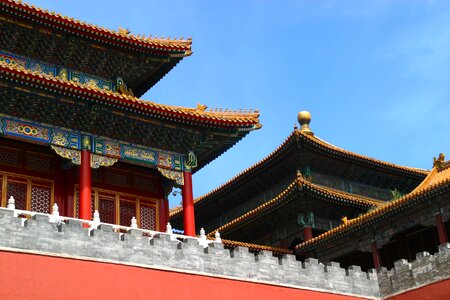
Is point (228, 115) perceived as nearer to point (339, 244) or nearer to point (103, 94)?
point (103, 94)

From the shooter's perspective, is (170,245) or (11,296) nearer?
(11,296)

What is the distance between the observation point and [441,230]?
2302 cm

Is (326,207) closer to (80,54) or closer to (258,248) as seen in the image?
(258,248)

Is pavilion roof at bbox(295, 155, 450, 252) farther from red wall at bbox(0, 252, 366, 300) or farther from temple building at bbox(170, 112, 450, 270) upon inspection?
red wall at bbox(0, 252, 366, 300)

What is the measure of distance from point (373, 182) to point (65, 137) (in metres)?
15.3

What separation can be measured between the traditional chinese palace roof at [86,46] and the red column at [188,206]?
453 centimetres

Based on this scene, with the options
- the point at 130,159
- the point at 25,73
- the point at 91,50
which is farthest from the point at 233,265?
the point at 91,50

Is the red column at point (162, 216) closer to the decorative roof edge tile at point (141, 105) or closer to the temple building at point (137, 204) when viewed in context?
the temple building at point (137, 204)

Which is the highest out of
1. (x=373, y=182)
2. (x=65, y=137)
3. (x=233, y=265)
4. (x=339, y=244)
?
(x=373, y=182)

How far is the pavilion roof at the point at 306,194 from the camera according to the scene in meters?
27.4

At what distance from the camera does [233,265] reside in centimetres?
1858

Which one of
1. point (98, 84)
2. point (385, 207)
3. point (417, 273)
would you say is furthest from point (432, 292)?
point (98, 84)

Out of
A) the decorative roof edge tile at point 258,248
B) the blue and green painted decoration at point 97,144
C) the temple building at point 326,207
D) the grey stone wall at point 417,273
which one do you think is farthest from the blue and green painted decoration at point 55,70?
the grey stone wall at point 417,273

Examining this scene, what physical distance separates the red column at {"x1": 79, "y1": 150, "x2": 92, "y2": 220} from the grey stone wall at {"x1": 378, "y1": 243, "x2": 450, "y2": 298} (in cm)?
831
